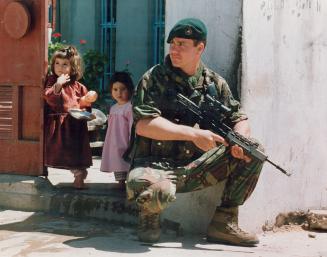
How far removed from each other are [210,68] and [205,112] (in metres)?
0.54

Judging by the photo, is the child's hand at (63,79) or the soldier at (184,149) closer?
the soldier at (184,149)

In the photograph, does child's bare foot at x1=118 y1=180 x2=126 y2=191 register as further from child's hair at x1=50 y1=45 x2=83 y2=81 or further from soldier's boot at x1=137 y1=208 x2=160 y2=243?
soldier's boot at x1=137 y1=208 x2=160 y2=243

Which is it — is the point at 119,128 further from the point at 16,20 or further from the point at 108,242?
the point at 108,242

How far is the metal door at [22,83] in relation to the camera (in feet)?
17.5

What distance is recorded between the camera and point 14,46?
17.9 ft

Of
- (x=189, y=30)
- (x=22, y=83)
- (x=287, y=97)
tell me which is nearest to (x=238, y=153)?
(x=189, y=30)

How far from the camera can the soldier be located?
402cm

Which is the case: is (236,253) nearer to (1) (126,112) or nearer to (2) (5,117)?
(1) (126,112)

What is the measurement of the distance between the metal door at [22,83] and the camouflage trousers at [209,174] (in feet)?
5.10

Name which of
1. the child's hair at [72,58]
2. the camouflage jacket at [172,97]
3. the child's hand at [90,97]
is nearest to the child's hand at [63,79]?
the child's hair at [72,58]

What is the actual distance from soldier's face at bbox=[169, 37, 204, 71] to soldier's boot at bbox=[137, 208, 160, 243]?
3.31ft

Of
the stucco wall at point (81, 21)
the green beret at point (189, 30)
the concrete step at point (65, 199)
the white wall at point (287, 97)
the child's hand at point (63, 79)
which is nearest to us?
the green beret at point (189, 30)

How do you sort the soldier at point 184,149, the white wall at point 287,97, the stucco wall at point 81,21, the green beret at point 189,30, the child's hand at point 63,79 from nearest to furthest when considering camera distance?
1. the soldier at point 184,149
2. the green beret at point 189,30
3. the white wall at point 287,97
4. the child's hand at point 63,79
5. the stucco wall at point 81,21

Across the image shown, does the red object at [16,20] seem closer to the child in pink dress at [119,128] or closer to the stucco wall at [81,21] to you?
the child in pink dress at [119,128]
